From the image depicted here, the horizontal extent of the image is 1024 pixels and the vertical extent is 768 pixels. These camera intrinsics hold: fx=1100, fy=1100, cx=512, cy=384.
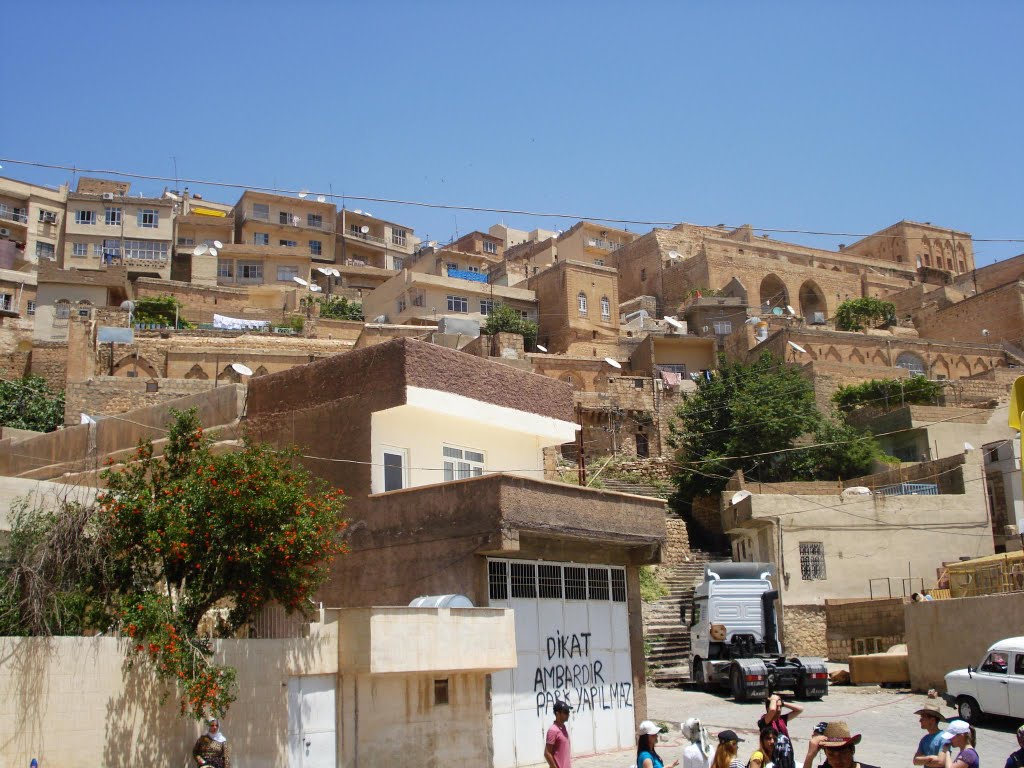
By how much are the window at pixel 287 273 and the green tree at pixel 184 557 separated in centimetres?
5329

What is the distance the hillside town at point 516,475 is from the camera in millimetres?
13227

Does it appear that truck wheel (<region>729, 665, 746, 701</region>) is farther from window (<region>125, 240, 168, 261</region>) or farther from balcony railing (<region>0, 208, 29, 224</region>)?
balcony railing (<region>0, 208, 29, 224</region>)

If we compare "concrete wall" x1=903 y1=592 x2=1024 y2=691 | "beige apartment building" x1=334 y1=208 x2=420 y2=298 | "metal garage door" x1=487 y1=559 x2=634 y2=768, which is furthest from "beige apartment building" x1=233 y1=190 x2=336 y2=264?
"metal garage door" x1=487 y1=559 x2=634 y2=768

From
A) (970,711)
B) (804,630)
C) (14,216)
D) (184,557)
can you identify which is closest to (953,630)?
(970,711)

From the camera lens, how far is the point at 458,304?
57.6 meters

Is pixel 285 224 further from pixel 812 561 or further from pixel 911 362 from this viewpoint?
pixel 812 561

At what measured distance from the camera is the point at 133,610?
37.1 feet

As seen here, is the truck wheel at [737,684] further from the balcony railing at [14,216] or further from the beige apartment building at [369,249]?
the balcony railing at [14,216]

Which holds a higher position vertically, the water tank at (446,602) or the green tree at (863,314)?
the green tree at (863,314)

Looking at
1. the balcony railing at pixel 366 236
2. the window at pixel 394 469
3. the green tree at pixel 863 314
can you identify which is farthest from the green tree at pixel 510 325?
the window at pixel 394 469

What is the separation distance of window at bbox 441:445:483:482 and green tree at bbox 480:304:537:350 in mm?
35457

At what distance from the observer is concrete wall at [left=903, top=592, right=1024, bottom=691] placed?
62.8ft

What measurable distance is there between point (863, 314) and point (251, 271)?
35354 mm

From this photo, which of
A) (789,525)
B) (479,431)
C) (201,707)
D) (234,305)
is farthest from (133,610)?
(234,305)
